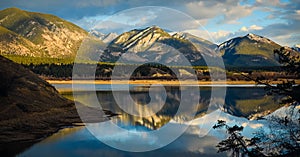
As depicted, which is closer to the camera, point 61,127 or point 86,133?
point 86,133

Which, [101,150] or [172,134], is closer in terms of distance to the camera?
[101,150]

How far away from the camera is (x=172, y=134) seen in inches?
1240

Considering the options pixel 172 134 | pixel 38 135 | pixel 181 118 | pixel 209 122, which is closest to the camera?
pixel 38 135

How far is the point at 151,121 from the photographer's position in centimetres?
3994

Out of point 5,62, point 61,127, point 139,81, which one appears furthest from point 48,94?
point 139,81

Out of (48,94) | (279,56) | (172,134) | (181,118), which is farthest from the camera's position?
(48,94)

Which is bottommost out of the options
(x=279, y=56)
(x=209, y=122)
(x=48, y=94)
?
(x=209, y=122)

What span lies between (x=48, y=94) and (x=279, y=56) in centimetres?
4209

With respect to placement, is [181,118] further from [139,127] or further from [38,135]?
[38,135]

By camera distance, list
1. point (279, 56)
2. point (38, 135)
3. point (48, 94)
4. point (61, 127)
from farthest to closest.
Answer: point (48, 94) → point (61, 127) → point (38, 135) → point (279, 56)

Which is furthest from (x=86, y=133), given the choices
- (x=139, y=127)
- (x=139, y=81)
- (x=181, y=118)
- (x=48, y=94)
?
(x=139, y=81)

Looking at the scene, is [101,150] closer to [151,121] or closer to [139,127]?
[139,127]

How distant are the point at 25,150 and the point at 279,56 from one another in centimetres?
1990

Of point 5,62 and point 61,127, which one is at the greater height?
point 5,62
